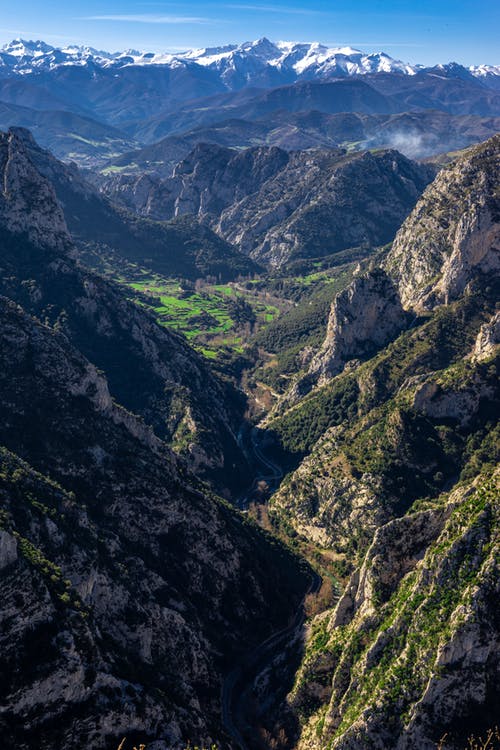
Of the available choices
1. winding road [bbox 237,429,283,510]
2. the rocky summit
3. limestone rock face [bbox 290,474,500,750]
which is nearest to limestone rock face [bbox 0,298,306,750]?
the rocky summit

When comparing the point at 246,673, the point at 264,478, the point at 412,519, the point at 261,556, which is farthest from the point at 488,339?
the point at 246,673

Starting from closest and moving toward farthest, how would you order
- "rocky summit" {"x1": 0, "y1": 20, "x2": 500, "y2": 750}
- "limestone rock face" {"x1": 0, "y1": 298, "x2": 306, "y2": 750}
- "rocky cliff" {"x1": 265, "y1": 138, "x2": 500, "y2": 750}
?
"limestone rock face" {"x1": 0, "y1": 298, "x2": 306, "y2": 750}
"rocky summit" {"x1": 0, "y1": 20, "x2": 500, "y2": 750}
"rocky cliff" {"x1": 265, "y1": 138, "x2": 500, "y2": 750}

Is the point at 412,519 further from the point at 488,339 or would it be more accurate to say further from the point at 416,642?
the point at 488,339

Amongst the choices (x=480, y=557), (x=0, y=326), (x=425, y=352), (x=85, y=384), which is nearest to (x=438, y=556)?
(x=480, y=557)

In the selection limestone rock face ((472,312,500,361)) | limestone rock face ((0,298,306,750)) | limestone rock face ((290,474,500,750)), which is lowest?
limestone rock face ((290,474,500,750))

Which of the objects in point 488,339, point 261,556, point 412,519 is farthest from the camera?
point 488,339

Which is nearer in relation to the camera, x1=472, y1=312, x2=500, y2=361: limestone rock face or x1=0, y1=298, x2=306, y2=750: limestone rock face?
x1=0, y1=298, x2=306, y2=750: limestone rock face

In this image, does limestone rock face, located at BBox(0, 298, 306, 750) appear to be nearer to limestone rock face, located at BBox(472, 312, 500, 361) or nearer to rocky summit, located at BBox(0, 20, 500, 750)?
rocky summit, located at BBox(0, 20, 500, 750)

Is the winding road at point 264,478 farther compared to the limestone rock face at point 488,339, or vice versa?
the winding road at point 264,478

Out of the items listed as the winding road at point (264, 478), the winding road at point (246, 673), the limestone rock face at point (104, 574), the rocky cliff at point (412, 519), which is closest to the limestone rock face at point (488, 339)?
the rocky cliff at point (412, 519)

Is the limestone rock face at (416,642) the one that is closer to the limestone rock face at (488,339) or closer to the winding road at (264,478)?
the winding road at (264,478)

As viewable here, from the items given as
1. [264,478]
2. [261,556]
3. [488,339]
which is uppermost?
[264,478]
